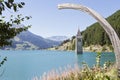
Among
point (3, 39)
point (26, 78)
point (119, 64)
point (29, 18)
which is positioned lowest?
point (26, 78)

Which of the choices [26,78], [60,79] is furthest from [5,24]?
[26,78]

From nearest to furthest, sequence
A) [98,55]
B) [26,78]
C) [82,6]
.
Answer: [82,6]
[98,55]
[26,78]

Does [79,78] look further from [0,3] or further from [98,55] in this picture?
[0,3]

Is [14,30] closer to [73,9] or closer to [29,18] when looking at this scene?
[29,18]

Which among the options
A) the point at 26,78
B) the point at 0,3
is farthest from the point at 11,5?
the point at 26,78

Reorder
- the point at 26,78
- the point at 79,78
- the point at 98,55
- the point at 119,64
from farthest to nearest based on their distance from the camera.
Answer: the point at 26,78, the point at 79,78, the point at 98,55, the point at 119,64

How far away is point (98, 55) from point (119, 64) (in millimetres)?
2677

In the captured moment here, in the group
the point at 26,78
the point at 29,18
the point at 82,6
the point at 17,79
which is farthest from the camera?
the point at 26,78

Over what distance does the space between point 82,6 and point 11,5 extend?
3.04 m

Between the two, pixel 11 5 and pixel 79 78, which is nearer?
pixel 11 5

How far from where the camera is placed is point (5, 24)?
23.1 feet

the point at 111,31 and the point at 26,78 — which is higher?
the point at 111,31

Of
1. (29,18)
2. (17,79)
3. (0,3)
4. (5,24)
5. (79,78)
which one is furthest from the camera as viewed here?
(17,79)

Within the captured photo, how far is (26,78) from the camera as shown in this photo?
6194 centimetres
